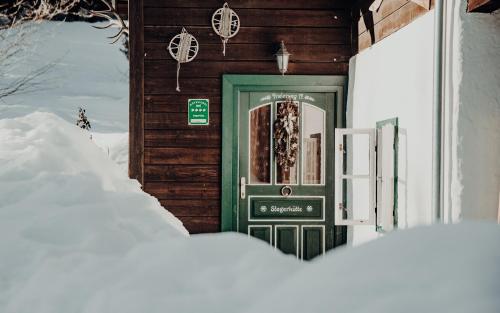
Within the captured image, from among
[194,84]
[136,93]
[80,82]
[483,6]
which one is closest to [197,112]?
[194,84]

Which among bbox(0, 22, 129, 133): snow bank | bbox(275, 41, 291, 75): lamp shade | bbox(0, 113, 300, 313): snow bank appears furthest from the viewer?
bbox(0, 22, 129, 133): snow bank

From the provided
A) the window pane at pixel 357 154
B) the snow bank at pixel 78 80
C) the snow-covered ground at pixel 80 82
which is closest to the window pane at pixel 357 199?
the window pane at pixel 357 154

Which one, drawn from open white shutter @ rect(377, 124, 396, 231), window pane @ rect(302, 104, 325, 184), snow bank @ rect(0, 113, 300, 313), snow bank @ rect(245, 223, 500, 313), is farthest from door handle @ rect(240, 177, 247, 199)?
snow bank @ rect(245, 223, 500, 313)

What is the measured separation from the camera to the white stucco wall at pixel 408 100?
16.3 feet

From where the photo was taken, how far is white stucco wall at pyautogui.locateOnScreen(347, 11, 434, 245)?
4973 mm

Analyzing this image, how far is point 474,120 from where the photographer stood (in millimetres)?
4520

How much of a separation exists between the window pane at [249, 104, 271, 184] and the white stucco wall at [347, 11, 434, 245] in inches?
45.8

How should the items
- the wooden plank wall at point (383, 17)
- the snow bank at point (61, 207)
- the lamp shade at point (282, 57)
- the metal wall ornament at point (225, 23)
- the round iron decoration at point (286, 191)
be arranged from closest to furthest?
1. the snow bank at point (61, 207)
2. the wooden plank wall at point (383, 17)
3. the lamp shade at point (282, 57)
4. the metal wall ornament at point (225, 23)
5. the round iron decoration at point (286, 191)

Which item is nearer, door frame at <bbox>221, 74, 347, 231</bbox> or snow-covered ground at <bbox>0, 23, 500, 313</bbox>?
snow-covered ground at <bbox>0, 23, 500, 313</bbox>

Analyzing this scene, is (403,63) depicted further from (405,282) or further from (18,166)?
(405,282)

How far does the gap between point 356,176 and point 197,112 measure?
2025 mm

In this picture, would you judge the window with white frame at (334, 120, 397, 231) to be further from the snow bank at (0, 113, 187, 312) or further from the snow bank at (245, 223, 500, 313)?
the snow bank at (245, 223, 500, 313)

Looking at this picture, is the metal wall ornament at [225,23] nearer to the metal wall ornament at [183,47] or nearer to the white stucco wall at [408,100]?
the metal wall ornament at [183,47]

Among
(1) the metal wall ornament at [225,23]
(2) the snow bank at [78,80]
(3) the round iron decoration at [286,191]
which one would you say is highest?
(2) the snow bank at [78,80]
